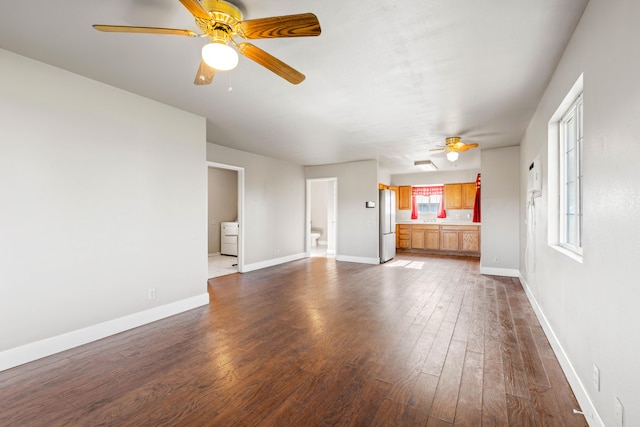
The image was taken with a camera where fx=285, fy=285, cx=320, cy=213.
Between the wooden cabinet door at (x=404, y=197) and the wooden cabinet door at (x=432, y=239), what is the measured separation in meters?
1.13

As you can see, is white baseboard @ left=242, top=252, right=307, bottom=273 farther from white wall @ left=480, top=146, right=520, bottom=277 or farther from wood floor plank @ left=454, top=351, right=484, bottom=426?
wood floor plank @ left=454, top=351, right=484, bottom=426

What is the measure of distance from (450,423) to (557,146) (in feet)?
8.80

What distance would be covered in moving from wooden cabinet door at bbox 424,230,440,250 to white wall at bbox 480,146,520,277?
115 inches

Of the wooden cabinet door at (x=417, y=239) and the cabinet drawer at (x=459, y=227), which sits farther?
the wooden cabinet door at (x=417, y=239)

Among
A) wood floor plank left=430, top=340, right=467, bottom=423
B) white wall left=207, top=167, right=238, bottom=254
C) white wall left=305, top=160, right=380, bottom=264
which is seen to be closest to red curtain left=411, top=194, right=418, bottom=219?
white wall left=305, top=160, right=380, bottom=264

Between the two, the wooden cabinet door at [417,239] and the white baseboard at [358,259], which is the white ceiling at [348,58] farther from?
the wooden cabinet door at [417,239]

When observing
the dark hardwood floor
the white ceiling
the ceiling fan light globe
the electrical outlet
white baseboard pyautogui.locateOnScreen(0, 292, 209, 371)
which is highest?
the white ceiling

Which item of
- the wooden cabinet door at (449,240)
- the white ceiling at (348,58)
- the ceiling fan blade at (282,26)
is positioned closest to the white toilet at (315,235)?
the wooden cabinet door at (449,240)

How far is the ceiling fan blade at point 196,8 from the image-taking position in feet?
4.83

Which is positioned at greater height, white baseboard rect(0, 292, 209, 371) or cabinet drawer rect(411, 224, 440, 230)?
cabinet drawer rect(411, 224, 440, 230)

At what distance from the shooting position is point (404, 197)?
943 cm

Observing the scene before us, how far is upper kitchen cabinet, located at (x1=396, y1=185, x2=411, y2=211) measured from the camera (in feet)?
30.7

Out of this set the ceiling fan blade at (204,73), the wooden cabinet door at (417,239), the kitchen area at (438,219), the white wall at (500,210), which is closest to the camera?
the ceiling fan blade at (204,73)

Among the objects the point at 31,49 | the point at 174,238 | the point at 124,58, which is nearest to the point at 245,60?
the point at 124,58
